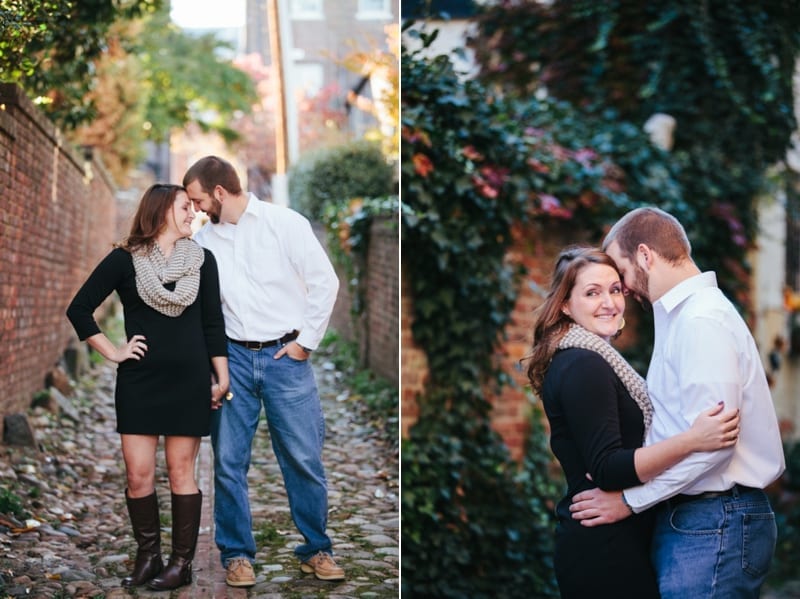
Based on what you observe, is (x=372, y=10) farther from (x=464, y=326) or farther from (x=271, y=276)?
(x=464, y=326)

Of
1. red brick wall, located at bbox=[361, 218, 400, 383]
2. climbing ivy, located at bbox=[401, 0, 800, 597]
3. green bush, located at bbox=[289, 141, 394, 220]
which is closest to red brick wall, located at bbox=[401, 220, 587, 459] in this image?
climbing ivy, located at bbox=[401, 0, 800, 597]

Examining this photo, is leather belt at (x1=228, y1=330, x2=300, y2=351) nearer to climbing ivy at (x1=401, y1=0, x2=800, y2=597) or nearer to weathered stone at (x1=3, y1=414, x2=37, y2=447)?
weathered stone at (x1=3, y1=414, x2=37, y2=447)

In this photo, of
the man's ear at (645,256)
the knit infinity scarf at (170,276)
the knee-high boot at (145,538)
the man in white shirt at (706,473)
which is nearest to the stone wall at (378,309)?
the knit infinity scarf at (170,276)

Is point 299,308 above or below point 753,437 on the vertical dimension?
above

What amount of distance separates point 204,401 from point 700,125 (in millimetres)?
5268

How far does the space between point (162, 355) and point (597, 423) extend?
1.30m

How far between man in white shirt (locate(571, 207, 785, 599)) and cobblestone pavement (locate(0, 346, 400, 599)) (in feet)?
4.04

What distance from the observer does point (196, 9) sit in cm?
351

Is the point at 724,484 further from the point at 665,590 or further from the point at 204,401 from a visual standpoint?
the point at 204,401

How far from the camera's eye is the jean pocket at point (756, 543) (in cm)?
233

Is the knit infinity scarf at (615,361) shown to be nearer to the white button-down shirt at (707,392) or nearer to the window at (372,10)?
the white button-down shirt at (707,392)

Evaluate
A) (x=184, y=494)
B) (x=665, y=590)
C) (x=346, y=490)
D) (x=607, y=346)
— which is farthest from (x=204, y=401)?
(x=665, y=590)

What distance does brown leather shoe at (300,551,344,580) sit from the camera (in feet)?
10.9

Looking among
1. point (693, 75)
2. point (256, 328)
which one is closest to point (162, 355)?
point (256, 328)
